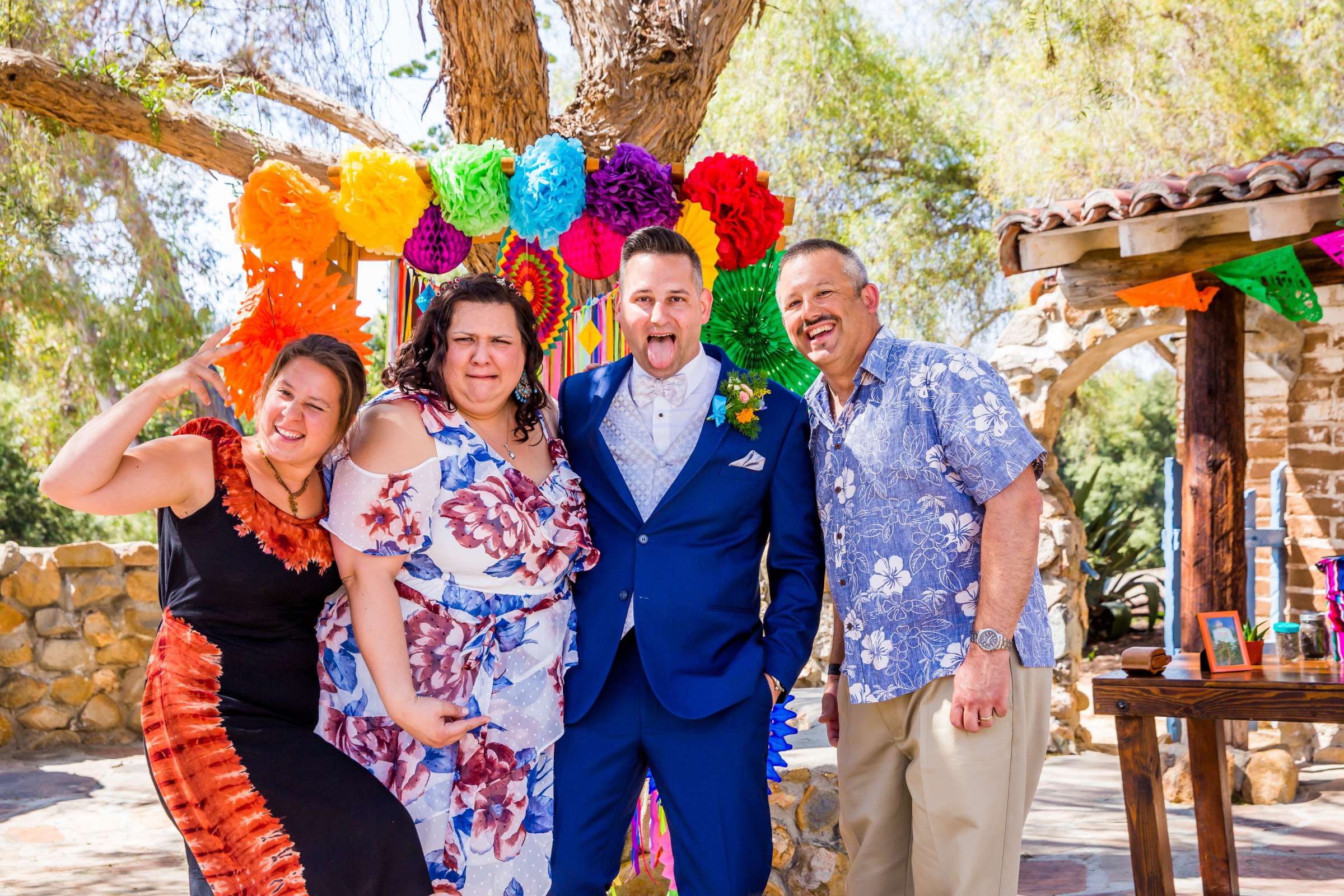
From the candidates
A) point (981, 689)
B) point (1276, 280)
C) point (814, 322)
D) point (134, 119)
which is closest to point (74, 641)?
point (134, 119)

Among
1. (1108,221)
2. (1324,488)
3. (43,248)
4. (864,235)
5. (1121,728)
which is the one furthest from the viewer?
(864,235)

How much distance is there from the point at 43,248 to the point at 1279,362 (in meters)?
9.11

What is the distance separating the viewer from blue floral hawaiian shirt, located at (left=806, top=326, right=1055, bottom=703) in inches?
103

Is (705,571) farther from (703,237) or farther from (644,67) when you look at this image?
Answer: (644,67)

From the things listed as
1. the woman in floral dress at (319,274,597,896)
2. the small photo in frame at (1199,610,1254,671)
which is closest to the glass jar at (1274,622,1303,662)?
the small photo in frame at (1199,610,1254,671)

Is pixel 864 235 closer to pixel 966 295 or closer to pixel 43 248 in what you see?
pixel 966 295

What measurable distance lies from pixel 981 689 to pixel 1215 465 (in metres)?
3.87

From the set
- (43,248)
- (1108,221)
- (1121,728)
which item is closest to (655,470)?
(1121,728)

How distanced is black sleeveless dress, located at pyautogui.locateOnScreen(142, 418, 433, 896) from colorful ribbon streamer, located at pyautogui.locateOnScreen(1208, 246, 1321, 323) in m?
4.74

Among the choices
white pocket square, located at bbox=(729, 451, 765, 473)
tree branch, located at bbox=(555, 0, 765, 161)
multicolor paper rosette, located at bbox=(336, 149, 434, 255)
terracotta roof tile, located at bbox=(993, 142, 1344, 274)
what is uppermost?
tree branch, located at bbox=(555, 0, 765, 161)

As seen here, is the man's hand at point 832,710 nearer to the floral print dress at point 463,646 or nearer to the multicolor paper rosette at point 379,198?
the floral print dress at point 463,646

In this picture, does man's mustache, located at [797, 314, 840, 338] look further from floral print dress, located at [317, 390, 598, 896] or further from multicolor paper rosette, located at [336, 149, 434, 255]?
multicolor paper rosette, located at [336, 149, 434, 255]

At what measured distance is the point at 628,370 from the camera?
2904mm

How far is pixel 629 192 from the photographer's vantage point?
331 centimetres
